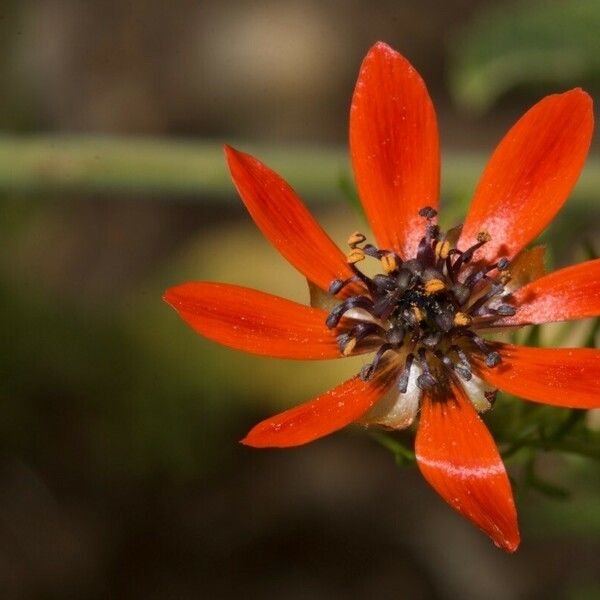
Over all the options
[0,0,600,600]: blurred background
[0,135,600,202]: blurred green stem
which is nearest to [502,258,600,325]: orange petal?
[0,135,600,202]: blurred green stem

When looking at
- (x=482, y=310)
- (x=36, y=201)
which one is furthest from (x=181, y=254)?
(x=482, y=310)

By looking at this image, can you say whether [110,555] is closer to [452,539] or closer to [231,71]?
[452,539]

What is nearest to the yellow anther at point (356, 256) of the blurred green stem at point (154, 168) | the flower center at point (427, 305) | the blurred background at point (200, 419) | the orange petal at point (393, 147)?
the flower center at point (427, 305)

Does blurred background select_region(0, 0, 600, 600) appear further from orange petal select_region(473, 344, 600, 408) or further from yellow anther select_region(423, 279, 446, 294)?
orange petal select_region(473, 344, 600, 408)

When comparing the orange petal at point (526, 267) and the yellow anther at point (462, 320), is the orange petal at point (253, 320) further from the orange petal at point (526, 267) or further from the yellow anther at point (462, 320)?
the orange petal at point (526, 267)

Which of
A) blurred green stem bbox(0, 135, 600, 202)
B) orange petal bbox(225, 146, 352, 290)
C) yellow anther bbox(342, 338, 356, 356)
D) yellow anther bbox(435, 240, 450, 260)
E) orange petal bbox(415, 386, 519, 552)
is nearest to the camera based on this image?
orange petal bbox(415, 386, 519, 552)
